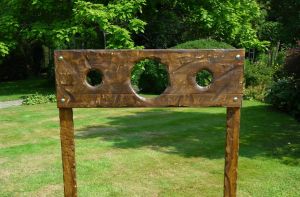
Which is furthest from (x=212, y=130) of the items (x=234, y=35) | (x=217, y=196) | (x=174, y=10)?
(x=174, y=10)

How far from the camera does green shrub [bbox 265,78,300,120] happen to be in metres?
12.2

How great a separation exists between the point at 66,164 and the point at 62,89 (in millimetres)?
886

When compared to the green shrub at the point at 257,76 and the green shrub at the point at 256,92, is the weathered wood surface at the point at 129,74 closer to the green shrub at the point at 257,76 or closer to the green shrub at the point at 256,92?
the green shrub at the point at 256,92

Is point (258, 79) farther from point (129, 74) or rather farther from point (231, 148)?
point (129, 74)

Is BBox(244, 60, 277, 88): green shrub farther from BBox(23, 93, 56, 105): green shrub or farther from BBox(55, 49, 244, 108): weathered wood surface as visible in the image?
BBox(55, 49, 244, 108): weathered wood surface

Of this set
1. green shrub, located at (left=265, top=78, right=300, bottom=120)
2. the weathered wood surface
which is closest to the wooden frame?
the weathered wood surface

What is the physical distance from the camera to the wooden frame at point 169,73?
4590 mm

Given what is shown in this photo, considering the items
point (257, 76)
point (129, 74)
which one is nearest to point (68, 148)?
point (129, 74)

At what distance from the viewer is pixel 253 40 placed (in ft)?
64.7

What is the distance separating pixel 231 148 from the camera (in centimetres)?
482

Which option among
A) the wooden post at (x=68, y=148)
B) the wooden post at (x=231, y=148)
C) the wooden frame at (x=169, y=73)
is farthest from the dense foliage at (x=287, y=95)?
the wooden post at (x=68, y=148)

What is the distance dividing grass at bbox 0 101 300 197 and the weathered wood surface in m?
2.14

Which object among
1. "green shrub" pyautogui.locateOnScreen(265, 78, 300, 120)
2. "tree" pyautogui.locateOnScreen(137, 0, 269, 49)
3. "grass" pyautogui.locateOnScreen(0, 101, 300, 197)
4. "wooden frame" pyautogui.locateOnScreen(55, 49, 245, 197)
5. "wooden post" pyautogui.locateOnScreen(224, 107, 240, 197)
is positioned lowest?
"grass" pyautogui.locateOnScreen(0, 101, 300, 197)

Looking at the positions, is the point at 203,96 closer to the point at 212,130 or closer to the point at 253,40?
the point at 212,130
